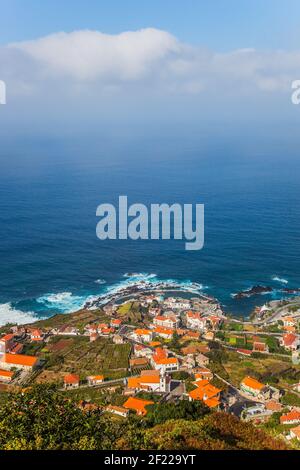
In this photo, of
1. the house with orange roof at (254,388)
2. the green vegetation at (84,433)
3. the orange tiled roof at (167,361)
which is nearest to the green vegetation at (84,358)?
the orange tiled roof at (167,361)

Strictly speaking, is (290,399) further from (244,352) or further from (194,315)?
(194,315)

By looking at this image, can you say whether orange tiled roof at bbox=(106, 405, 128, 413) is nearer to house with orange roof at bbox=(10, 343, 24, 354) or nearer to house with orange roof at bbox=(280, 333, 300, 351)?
house with orange roof at bbox=(10, 343, 24, 354)

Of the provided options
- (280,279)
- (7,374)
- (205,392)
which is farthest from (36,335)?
(280,279)

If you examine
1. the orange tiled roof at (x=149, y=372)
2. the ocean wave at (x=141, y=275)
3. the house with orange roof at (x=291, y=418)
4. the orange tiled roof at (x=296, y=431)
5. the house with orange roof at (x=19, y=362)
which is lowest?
the house with orange roof at (x=291, y=418)

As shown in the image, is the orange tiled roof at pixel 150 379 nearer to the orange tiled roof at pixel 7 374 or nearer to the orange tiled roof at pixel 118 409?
the orange tiled roof at pixel 118 409

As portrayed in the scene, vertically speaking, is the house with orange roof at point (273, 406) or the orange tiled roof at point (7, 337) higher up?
the orange tiled roof at point (7, 337)

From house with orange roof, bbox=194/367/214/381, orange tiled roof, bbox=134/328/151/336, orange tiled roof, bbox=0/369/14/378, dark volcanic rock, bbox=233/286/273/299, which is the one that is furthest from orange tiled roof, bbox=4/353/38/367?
dark volcanic rock, bbox=233/286/273/299
